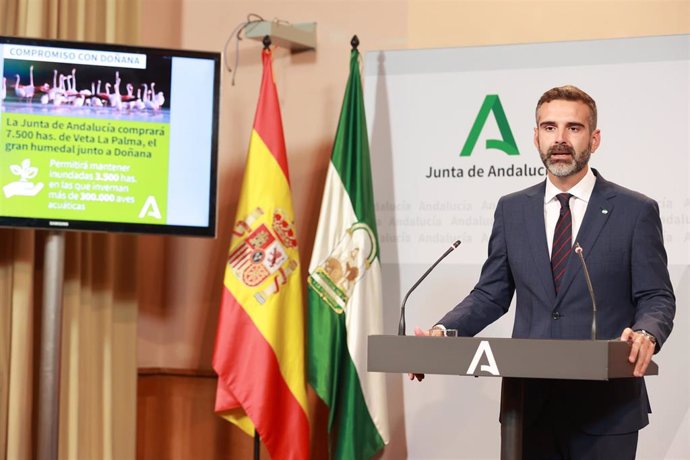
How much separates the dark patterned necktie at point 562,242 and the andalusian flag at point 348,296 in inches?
72.5

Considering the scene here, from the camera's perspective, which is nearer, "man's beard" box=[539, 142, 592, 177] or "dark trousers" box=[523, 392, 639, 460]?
"dark trousers" box=[523, 392, 639, 460]

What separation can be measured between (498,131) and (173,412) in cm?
225

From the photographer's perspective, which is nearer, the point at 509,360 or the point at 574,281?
the point at 509,360

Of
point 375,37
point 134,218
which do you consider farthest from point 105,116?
point 375,37

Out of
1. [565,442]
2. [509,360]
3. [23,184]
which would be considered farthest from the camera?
[23,184]

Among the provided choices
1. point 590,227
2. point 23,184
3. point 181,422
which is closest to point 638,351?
point 590,227

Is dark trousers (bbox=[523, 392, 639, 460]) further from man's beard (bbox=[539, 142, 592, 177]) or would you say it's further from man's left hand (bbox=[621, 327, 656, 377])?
man's beard (bbox=[539, 142, 592, 177])

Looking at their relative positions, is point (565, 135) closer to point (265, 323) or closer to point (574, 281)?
point (574, 281)

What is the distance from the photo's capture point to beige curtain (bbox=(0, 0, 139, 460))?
430 cm

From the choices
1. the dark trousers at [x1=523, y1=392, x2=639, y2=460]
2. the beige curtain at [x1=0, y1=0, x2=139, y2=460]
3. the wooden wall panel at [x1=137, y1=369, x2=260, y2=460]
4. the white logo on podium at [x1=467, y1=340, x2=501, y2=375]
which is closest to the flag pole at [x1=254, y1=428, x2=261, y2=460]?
the wooden wall panel at [x1=137, y1=369, x2=260, y2=460]

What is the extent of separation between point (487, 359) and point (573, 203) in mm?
830

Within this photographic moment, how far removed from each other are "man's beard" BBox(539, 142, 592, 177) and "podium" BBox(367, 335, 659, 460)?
27.0 inches

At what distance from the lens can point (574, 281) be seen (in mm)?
2779

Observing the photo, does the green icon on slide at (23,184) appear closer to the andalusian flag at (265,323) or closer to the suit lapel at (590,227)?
the andalusian flag at (265,323)
